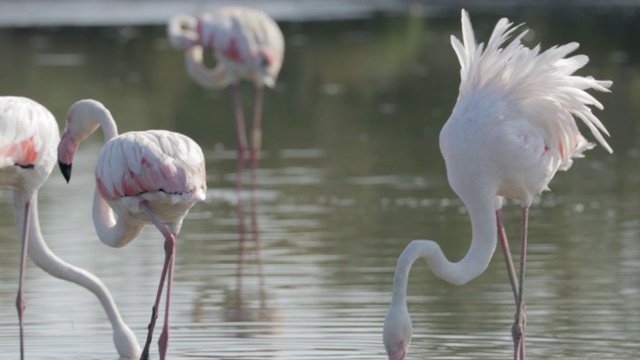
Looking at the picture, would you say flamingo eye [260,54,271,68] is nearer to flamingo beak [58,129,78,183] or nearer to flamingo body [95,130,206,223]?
flamingo beak [58,129,78,183]

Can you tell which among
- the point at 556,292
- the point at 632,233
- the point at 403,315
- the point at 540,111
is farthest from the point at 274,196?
the point at 403,315

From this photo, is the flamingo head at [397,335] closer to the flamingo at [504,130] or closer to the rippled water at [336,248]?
the flamingo at [504,130]

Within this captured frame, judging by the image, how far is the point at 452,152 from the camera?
7.16 meters

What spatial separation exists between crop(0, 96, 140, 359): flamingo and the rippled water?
0.20 metres

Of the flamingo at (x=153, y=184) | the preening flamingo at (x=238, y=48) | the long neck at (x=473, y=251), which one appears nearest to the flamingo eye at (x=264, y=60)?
the preening flamingo at (x=238, y=48)

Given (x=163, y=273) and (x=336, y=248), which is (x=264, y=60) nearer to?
(x=336, y=248)

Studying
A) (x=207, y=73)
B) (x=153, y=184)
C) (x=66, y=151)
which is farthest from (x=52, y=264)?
(x=207, y=73)

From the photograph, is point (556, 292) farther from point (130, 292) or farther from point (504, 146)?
point (130, 292)

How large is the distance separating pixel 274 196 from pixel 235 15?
12.5ft

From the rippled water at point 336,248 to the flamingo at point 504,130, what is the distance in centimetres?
63

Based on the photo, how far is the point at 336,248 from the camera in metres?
10.2

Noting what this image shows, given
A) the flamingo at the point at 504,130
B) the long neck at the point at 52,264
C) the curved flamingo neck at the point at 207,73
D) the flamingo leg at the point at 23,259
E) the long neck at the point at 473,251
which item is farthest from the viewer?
the curved flamingo neck at the point at 207,73

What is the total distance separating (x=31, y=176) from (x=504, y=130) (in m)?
2.50

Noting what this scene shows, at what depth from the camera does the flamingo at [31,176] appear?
25.1ft
